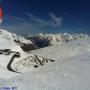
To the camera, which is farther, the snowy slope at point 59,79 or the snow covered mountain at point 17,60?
the snow covered mountain at point 17,60

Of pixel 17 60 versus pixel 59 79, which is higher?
pixel 17 60

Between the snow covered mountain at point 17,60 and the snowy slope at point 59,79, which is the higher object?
the snow covered mountain at point 17,60

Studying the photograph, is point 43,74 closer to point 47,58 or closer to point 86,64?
point 86,64

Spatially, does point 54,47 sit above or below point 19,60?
above

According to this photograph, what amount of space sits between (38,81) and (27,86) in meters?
2.31

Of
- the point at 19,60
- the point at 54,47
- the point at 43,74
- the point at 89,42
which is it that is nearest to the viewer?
the point at 43,74

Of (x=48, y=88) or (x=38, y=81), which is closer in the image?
(x=48, y=88)

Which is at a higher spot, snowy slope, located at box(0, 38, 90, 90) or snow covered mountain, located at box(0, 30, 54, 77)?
snow covered mountain, located at box(0, 30, 54, 77)

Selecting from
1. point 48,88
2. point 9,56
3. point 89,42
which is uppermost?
point 89,42

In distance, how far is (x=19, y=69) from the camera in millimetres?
40094

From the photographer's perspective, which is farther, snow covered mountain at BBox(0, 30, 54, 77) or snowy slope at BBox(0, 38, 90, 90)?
snow covered mountain at BBox(0, 30, 54, 77)

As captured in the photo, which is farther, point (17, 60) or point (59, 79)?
point (17, 60)

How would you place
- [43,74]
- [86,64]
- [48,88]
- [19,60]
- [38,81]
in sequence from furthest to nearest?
[19,60]
[86,64]
[43,74]
[38,81]
[48,88]

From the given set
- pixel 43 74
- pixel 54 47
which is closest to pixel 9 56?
pixel 54 47
